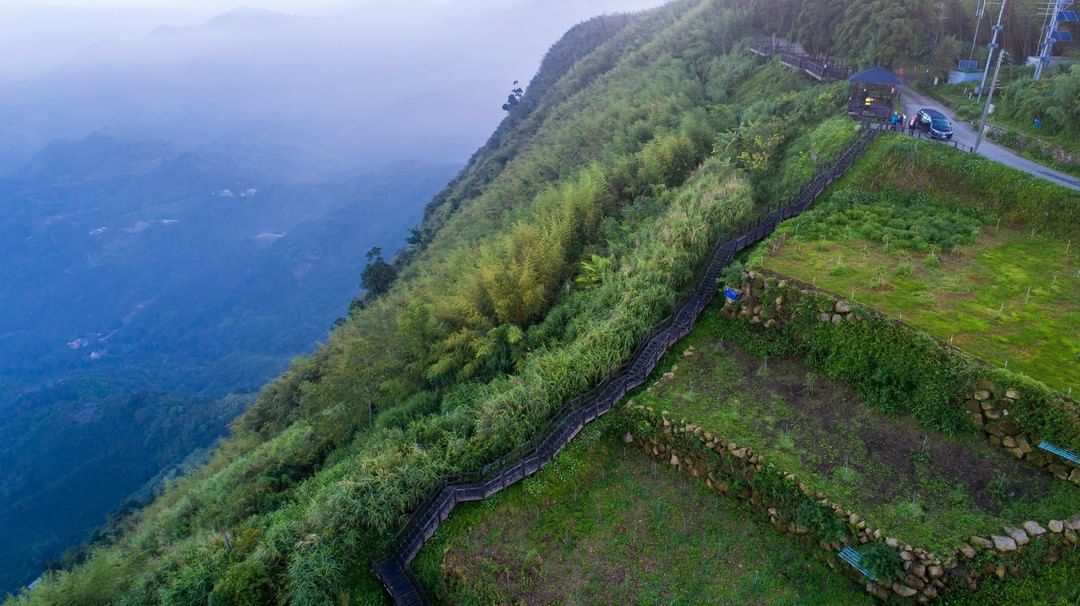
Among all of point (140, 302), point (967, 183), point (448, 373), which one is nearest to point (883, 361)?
point (967, 183)

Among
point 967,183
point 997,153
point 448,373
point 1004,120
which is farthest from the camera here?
point 1004,120

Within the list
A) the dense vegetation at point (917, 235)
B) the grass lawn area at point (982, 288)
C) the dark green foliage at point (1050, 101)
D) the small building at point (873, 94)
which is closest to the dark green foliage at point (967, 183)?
the dense vegetation at point (917, 235)

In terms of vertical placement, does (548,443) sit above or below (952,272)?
below

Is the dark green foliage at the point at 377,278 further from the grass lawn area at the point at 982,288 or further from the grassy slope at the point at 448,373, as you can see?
→ the grass lawn area at the point at 982,288

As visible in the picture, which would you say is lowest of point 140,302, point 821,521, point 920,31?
point 140,302

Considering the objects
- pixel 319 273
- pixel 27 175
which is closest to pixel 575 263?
pixel 319 273

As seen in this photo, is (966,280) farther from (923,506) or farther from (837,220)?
(923,506)

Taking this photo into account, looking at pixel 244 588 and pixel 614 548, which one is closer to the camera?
pixel 614 548

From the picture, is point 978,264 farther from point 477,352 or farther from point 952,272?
point 477,352
